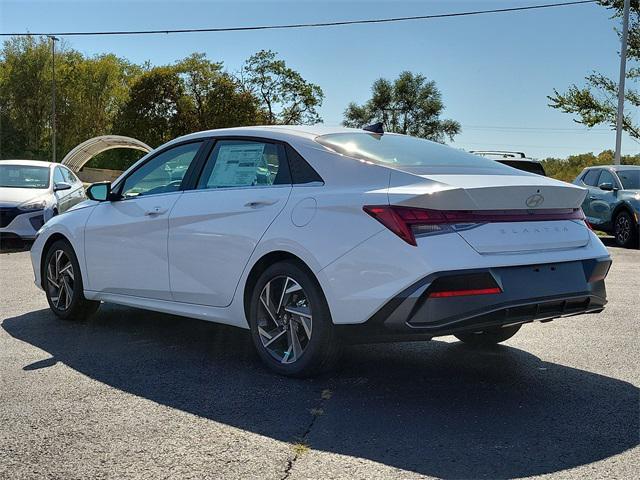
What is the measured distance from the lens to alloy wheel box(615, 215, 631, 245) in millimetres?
14961

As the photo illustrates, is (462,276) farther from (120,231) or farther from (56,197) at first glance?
(56,197)

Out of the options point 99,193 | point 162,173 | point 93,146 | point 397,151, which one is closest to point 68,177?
point 99,193

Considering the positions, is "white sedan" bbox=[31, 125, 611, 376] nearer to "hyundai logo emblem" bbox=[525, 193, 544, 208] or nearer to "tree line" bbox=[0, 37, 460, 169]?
"hyundai logo emblem" bbox=[525, 193, 544, 208]

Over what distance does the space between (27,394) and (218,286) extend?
138 cm

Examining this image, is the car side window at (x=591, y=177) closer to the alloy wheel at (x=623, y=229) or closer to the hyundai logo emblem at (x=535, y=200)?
the alloy wheel at (x=623, y=229)

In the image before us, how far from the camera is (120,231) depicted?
605 cm

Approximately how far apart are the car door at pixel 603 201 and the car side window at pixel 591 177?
11 cm

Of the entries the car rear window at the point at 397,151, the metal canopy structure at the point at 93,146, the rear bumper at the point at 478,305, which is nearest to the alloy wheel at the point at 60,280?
the car rear window at the point at 397,151

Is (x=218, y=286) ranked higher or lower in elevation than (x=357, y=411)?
higher

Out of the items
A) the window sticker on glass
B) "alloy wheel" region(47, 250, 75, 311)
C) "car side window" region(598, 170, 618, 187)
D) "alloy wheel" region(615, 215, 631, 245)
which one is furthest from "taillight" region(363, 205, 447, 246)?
"car side window" region(598, 170, 618, 187)

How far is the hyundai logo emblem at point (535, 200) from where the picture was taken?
14.4ft

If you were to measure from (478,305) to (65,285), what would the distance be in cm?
407

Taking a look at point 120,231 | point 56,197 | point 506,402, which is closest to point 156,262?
point 120,231

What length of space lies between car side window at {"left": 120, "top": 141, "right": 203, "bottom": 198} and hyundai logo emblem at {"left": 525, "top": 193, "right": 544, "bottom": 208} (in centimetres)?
252
